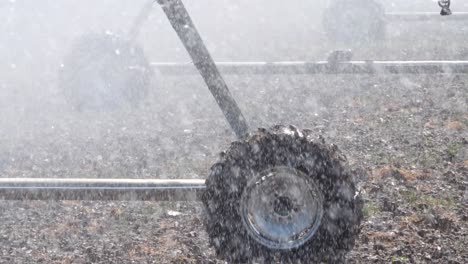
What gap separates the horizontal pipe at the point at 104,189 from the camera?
4211 millimetres

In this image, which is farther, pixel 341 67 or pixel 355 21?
pixel 355 21

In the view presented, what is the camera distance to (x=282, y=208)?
157 inches

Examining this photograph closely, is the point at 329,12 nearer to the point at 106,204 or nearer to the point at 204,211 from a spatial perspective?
the point at 106,204

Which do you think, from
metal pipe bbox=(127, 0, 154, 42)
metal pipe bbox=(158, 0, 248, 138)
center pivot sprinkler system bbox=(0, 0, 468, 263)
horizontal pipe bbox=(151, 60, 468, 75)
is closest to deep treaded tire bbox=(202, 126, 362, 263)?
center pivot sprinkler system bbox=(0, 0, 468, 263)

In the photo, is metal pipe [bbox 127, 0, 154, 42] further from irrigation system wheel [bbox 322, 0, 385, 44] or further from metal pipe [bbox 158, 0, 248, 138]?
metal pipe [bbox 158, 0, 248, 138]

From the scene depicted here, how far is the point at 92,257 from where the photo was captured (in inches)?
171

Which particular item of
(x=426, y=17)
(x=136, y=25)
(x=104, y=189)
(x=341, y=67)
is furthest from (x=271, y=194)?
(x=426, y=17)

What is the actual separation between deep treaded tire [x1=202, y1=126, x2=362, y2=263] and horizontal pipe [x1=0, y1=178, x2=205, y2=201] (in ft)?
0.94

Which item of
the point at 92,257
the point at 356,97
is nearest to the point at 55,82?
the point at 356,97

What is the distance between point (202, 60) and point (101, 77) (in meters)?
4.52

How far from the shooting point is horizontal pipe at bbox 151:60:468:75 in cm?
740

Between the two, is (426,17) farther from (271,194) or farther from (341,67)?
(271,194)

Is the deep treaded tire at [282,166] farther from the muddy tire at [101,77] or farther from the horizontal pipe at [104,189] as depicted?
the muddy tire at [101,77]

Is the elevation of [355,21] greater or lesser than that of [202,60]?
lesser
